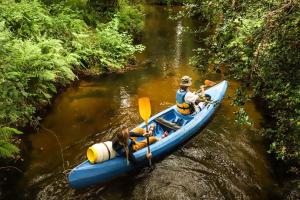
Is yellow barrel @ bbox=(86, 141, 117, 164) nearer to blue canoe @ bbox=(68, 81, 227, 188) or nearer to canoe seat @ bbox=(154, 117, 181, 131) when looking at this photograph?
blue canoe @ bbox=(68, 81, 227, 188)

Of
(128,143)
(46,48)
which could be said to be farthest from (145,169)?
(46,48)

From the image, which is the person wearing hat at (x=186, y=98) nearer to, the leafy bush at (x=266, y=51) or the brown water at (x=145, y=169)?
the brown water at (x=145, y=169)

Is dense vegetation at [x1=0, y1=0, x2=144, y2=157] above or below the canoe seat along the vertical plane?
above

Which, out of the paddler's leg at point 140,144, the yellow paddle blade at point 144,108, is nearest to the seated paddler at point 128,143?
the paddler's leg at point 140,144

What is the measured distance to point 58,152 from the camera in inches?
307

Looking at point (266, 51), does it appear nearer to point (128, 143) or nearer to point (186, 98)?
point (128, 143)

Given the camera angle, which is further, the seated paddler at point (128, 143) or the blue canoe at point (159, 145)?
the seated paddler at point (128, 143)

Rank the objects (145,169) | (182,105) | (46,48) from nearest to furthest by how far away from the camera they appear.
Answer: (145,169) < (182,105) < (46,48)

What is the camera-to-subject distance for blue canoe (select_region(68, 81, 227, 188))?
6.34m

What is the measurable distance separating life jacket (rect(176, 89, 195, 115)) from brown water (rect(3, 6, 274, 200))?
736 millimetres

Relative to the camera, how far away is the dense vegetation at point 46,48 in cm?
702

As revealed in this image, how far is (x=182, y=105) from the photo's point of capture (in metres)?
8.70

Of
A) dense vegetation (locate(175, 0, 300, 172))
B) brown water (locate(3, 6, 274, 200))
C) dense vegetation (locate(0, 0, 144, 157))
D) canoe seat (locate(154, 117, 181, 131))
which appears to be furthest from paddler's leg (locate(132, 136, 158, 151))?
dense vegetation (locate(175, 0, 300, 172))

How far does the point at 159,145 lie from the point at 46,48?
481cm
